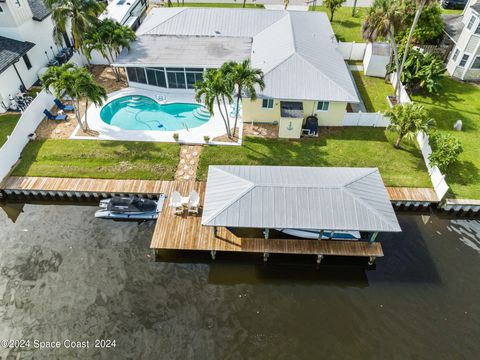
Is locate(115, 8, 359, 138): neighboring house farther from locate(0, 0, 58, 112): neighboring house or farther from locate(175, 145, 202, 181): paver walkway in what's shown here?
locate(0, 0, 58, 112): neighboring house

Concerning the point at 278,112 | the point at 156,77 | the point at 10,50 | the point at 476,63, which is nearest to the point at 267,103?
the point at 278,112

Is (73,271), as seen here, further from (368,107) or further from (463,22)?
(463,22)

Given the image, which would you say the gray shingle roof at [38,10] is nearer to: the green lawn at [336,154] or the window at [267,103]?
the green lawn at [336,154]

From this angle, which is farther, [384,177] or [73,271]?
[384,177]

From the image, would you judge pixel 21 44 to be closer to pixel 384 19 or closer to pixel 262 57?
pixel 262 57

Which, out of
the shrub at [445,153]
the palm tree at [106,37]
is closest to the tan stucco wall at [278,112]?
the shrub at [445,153]

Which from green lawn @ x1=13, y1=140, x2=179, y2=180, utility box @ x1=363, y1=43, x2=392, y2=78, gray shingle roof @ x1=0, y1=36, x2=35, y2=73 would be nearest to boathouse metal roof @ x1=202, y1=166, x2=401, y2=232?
green lawn @ x1=13, y1=140, x2=179, y2=180

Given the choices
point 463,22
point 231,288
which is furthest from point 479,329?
point 463,22
